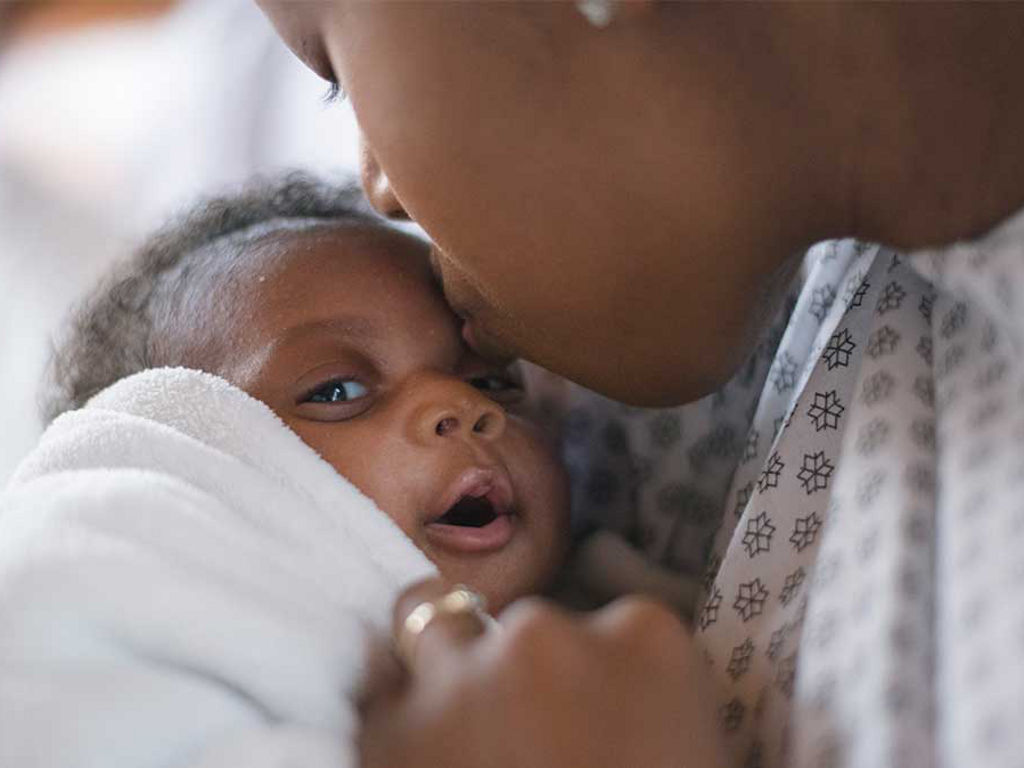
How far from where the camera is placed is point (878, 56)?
0.85 meters

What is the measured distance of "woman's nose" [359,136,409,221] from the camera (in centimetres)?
109

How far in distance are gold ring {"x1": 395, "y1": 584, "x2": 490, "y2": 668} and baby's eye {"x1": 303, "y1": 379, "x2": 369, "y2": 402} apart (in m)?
0.27

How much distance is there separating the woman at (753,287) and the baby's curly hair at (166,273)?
0.32 meters

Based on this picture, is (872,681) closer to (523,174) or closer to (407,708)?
(407,708)

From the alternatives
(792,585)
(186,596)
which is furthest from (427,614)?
(792,585)

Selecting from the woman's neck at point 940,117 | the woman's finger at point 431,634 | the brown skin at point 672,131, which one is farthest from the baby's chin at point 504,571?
the woman's neck at point 940,117

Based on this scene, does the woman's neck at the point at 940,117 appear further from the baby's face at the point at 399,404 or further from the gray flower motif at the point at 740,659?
the baby's face at the point at 399,404

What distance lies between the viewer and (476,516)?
1187 millimetres

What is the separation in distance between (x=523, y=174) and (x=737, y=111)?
15 centimetres

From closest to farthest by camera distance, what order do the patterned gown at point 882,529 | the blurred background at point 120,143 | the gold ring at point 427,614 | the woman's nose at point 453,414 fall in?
the patterned gown at point 882,529
the gold ring at point 427,614
the woman's nose at point 453,414
the blurred background at point 120,143

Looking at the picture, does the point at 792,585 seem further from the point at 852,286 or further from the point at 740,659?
the point at 852,286

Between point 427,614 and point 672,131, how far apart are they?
1.18ft

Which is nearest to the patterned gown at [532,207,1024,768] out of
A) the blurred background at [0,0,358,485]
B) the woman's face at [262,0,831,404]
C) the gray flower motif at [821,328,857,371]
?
the gray flower motif at [821,328,857,371]

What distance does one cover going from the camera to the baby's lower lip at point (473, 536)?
112cm
